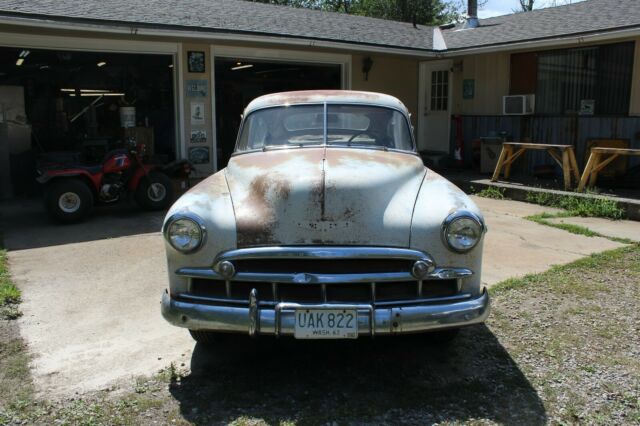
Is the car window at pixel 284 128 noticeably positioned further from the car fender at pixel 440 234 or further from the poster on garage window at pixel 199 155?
the poster on garage window at pixel 199 155

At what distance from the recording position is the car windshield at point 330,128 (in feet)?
→ 15.3

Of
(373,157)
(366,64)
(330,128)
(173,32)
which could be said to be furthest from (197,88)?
(373,157)

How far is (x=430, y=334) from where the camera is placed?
3.98 meters

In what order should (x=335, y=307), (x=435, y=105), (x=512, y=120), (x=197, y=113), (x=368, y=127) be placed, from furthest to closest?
(x=435, y=105) < (x=512, y=120) < (x=197, y=113) < (x=368, y=127) < (x=335, y=307)

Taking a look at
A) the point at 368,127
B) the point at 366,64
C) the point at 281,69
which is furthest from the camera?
the point at 281,69

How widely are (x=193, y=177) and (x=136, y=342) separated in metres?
6.99

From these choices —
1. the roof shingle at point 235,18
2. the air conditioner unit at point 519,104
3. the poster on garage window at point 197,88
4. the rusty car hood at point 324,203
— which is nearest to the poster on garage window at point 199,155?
the poster on garage window at point 197,88

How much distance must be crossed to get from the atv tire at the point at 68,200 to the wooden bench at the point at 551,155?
7.52 meters

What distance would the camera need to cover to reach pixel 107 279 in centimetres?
558

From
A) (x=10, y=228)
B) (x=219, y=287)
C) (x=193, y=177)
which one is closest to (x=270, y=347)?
(x=219, y=287)

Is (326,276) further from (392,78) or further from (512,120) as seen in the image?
(392,78)

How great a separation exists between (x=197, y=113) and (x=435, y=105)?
21.5ft

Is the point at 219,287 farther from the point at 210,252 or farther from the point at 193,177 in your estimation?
the point at 193,177

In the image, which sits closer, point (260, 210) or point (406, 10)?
point (260, 210)
